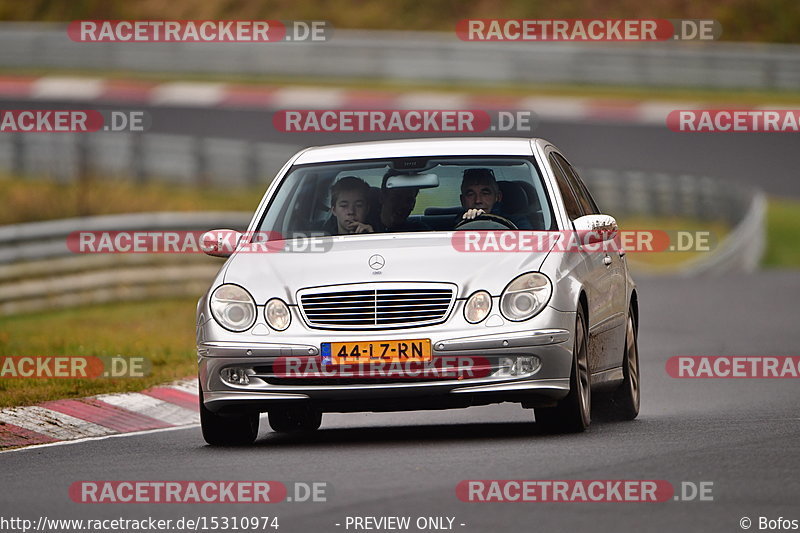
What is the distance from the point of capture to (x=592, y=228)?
10.4 meters

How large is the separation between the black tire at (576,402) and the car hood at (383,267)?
0.50 metres

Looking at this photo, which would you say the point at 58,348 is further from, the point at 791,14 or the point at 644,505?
the point at 791,14

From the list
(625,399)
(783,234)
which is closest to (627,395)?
(625,399)

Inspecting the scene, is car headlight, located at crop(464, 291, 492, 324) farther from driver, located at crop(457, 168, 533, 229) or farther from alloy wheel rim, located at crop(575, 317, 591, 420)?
driver, located at crop(457, 168, 533, 229)

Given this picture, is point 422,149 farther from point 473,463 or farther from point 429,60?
point 429,60

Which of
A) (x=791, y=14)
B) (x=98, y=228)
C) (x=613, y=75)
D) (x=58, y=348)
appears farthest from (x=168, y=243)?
(x=791, y=14)

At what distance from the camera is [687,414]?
11.5 m

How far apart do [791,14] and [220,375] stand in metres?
39.4

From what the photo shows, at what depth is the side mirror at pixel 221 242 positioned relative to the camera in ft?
34.7

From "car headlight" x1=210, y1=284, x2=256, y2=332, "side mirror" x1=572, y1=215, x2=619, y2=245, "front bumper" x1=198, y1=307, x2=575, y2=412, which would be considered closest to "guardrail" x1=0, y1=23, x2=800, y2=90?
"side mirror" x1=572, y1=215, x2=619, y2=245
